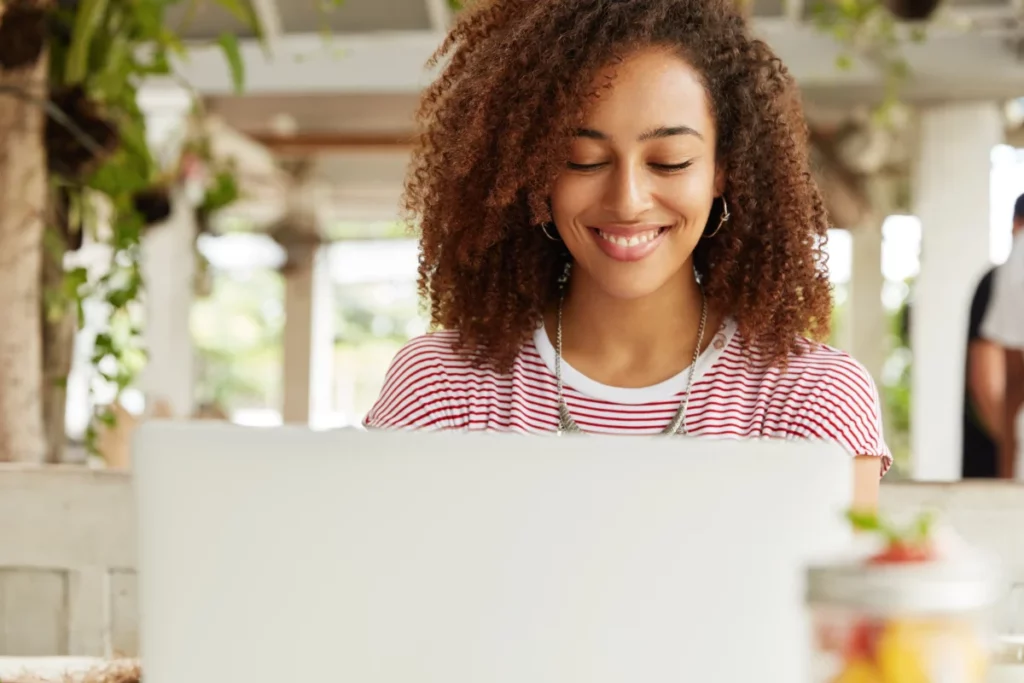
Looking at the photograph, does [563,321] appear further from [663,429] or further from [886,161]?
[886,161]

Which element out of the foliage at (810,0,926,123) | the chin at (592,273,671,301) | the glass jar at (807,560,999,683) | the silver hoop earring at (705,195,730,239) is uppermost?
the foliage at (810,0,926,123)

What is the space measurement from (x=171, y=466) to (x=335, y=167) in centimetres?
773

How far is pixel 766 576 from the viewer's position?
626 millimetres

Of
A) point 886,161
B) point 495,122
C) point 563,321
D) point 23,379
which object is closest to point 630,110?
point 495,122

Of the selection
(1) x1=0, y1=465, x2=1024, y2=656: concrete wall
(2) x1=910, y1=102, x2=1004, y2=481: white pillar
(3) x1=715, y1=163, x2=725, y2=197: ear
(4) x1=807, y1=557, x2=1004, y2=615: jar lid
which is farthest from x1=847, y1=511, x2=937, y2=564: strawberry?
(2) x1=910, y1=102, x2=1004, y2=481: white pillar

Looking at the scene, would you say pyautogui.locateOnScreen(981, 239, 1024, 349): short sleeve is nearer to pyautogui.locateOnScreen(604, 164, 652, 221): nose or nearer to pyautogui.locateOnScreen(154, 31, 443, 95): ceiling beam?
pyautogui.locateOnScreen(604, 164, 652, 221): nose

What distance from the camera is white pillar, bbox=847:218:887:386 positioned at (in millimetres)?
6406

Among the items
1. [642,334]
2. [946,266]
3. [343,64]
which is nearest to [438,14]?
[343,64]

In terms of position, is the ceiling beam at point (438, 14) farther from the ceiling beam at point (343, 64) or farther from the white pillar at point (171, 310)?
the white pillar at point (171, 310)

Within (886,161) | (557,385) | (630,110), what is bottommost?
(557,385)

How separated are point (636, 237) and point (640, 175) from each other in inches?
2.8

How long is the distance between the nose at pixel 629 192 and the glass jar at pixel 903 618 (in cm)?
76

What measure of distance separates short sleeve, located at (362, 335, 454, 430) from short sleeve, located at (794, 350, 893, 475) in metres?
0.42

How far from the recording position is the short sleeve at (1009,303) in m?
2.92
